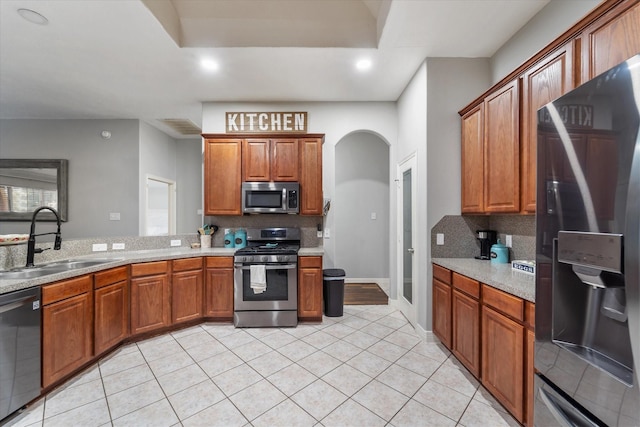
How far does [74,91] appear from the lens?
3.44 m

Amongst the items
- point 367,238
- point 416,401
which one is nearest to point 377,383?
point 416,401

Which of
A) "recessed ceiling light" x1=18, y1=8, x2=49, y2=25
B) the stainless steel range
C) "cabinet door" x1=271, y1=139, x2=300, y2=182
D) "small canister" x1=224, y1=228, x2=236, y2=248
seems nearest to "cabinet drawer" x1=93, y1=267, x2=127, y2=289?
the stainless steel range

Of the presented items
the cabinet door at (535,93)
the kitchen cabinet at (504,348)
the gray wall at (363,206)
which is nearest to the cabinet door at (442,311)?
the kitchen cabinet at (504,348)

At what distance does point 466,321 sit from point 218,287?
104 inches

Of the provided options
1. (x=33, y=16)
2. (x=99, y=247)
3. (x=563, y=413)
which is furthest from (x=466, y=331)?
(x=33, y=16)

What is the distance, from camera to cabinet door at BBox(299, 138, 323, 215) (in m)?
3.53

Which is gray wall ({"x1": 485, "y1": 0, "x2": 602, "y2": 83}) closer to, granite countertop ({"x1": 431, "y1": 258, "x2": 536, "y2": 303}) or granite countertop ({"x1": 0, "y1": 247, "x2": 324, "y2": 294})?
granite countertop ({"x1": 431, "y1": 258, "x2": 536, "y2": 303})

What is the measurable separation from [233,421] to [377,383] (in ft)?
3.55

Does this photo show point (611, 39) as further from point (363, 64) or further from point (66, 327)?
point (66, 327)

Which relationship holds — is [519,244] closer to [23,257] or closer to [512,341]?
[512,341]

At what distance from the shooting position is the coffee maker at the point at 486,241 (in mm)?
2623

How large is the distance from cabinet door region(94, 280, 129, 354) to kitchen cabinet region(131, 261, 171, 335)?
0.25ft

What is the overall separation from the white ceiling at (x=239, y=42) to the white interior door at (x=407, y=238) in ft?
3.81

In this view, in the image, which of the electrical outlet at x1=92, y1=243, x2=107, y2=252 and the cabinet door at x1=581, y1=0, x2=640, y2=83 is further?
the electrical outlet at x1=92, y1=243, x2=107, y2=252
